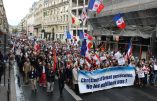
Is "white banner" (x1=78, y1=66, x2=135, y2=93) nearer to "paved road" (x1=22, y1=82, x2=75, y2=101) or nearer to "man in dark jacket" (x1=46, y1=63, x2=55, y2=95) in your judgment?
"paved road" (x1=22, y1=82, x2=75, y2=101)

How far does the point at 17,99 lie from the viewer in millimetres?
17141

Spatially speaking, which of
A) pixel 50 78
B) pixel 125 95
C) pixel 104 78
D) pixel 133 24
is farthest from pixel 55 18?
pixel 125 95

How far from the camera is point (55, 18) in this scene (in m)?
98.9

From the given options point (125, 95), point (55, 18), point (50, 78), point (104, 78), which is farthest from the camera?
point (55, 18)

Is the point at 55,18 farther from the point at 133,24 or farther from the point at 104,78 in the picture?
the point at 104,78

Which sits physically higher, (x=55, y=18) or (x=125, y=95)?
(x=55, y=18)

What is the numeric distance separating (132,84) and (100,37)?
108ft

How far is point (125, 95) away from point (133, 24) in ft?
70.9

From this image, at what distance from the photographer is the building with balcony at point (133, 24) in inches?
1324

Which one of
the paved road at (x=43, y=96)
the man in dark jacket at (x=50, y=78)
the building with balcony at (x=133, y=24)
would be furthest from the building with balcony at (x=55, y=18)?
the man in dark jacket at (x=50, y=78)

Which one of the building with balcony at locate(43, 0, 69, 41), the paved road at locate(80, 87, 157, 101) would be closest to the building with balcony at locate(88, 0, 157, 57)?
the paved road at locate(80, 87, 157, 101)

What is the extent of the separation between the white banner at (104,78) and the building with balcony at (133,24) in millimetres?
12747

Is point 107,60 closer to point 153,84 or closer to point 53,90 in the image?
point 153,84

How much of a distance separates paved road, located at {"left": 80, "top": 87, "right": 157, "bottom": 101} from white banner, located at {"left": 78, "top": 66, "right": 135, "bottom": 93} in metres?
0.30
